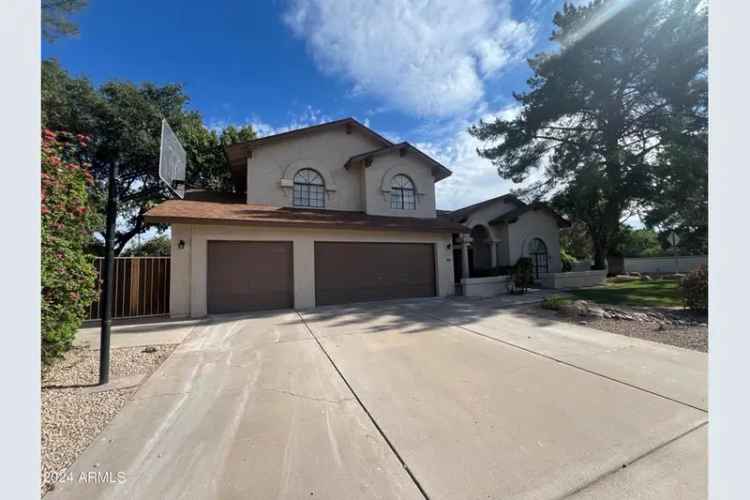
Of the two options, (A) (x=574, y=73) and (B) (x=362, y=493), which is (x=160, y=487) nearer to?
(B) (x=362, y=493)

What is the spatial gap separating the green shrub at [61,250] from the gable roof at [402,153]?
888 cm

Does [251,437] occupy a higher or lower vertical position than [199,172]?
lower

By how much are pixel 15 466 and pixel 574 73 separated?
2070 cm

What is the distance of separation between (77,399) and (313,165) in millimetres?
10316

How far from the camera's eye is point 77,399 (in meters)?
3.28

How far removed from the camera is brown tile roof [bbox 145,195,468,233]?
812cm

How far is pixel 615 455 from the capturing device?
2.28 m

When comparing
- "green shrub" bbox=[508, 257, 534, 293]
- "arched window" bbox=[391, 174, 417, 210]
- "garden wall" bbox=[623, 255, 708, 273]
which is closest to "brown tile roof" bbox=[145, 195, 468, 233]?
"arched window" bbox=[391, 174, 417, 210]

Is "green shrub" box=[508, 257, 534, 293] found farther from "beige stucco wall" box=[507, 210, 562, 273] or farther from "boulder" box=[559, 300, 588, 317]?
"boulder" box=[559, 300, 588, 317]

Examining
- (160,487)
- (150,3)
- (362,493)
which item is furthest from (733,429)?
(150,3)

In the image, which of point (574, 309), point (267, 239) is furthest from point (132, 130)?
point (574, 309)

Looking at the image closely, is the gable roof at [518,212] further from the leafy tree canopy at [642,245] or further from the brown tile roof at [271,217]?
the leafy tree canopy at [642,245]

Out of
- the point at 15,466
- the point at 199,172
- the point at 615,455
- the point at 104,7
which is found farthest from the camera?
the point at 199,172

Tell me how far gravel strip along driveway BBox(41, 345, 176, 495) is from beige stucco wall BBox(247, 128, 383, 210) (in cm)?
729
